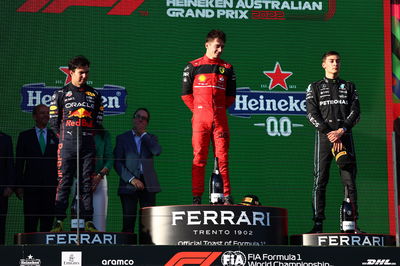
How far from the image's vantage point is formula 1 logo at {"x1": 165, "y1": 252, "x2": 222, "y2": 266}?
18.0ft

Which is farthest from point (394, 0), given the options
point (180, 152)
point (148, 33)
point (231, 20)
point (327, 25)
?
point (180, 152)

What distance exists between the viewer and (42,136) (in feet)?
23.5

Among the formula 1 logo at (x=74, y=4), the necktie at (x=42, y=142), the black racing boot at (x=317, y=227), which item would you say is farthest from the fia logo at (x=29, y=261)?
the formula 1 logo at (x=74, y=4)

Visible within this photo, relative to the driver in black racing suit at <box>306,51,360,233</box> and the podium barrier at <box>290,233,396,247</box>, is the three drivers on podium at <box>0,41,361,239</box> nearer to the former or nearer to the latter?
the driver in black racing suit at <box>306,51,360,233</box>

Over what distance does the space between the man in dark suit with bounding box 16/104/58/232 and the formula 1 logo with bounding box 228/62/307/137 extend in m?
2.45

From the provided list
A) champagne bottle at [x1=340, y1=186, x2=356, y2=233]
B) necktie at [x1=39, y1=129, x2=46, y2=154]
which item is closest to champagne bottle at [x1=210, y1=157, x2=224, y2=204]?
champagne bottle at [x1=340, y1=186, x2=356, y2=233]

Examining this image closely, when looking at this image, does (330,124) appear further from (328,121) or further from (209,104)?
(209,104)

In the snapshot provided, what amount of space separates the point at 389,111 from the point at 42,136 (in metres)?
4.02

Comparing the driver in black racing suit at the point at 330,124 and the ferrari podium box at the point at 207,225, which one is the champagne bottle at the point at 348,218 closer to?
the driver in black racing suit at the point at 330,124

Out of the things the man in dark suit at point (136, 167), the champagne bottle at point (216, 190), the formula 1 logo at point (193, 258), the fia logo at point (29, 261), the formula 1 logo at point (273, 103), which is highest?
the formula 1 logo at point (273, 103)

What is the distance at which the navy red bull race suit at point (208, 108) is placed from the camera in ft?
20.0

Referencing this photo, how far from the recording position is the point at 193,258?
18.1 feet

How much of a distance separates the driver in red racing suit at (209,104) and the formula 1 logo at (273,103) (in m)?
2.51

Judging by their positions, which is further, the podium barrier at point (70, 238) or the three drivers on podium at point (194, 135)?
the three drivers on podium at point (194, 135)
